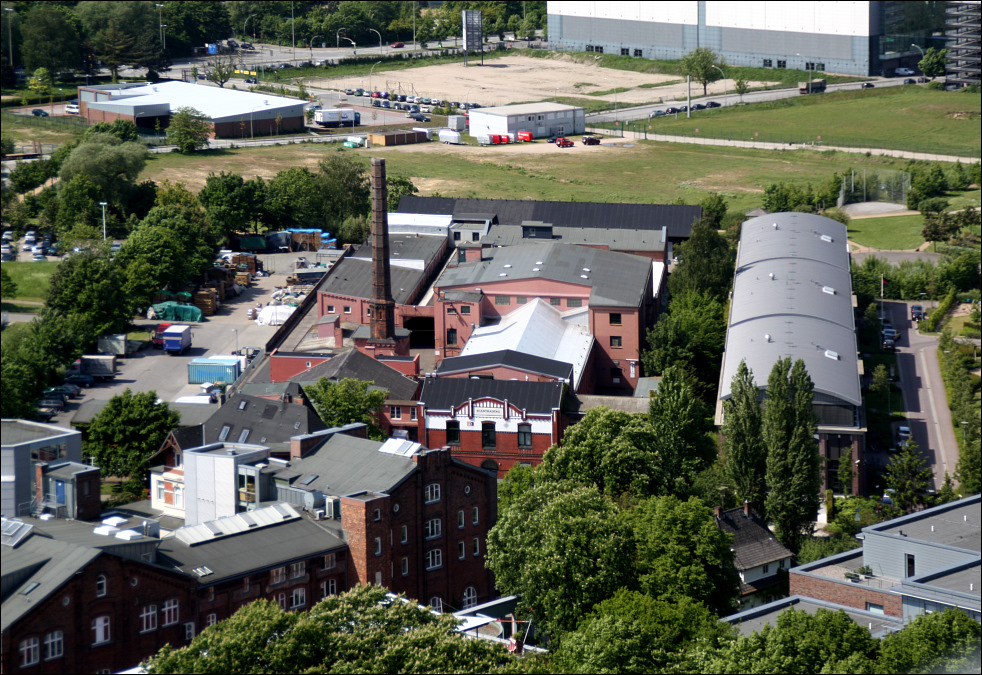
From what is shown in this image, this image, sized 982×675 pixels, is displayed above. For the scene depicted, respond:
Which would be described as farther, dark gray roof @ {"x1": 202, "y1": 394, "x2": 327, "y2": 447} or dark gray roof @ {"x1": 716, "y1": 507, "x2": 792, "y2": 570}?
dark gray roof @ {"x1": 202, "y1": 394, "x2": 327, "y2": 447}

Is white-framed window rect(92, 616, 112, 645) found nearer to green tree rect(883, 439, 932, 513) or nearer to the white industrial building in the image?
green tree rect(883, 439, 932, 513)

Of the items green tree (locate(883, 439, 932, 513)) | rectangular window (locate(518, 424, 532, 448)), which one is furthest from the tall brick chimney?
green tree (locate(883, 439, 932, 513))

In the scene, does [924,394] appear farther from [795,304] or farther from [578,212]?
[578,212]

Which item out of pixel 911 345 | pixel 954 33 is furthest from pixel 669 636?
pixel 911 345

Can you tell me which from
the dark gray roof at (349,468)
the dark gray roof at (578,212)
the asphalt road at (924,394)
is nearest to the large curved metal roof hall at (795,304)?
the dark gray roof at (578,212)

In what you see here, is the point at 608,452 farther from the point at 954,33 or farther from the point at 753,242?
the point at 753,242
